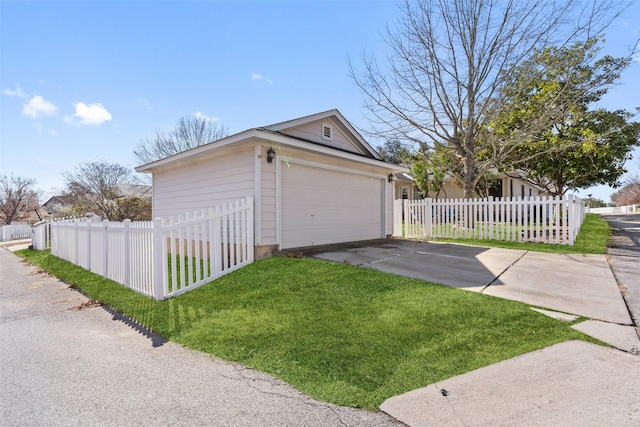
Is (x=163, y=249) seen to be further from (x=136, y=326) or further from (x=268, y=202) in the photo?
(x=268, y=202)

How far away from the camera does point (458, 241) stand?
11.2 metres

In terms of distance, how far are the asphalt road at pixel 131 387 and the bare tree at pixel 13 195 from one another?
38.7 metres

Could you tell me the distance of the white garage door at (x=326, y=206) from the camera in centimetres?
817

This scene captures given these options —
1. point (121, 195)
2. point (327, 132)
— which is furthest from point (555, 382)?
point (121, 195)

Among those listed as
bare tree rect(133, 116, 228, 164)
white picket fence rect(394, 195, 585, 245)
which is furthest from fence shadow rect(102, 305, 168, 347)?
bare tree rect(133, 116, 228, 164)

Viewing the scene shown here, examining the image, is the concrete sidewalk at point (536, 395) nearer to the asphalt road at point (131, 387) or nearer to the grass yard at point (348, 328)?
the grass yard at point (348, 328)

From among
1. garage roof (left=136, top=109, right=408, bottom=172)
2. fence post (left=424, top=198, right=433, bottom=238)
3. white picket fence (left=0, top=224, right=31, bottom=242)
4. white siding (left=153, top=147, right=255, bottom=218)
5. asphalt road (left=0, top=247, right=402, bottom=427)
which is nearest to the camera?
asphalt road (left=0, top=247, right=402, bottom=427)

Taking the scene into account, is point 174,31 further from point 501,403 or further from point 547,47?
point 547,47

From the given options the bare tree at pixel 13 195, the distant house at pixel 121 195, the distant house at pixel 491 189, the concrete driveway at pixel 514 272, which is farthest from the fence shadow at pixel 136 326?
the bare tree at pixel 13 195

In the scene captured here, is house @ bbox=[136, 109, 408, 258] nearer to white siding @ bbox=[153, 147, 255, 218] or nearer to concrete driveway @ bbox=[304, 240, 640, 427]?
white siding @ bbox=[153, 147, 255, 218]

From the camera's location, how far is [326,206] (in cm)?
930

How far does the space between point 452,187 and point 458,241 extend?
15337mm

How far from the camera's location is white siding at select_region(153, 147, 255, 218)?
7.69 meters

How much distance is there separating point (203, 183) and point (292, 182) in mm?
2688
